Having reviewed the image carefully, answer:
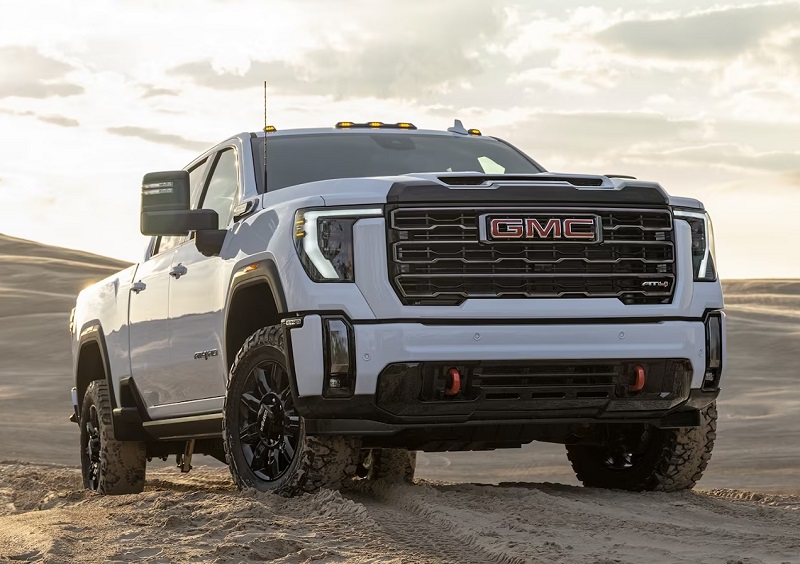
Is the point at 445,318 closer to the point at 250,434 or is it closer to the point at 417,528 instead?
the point at 417,528

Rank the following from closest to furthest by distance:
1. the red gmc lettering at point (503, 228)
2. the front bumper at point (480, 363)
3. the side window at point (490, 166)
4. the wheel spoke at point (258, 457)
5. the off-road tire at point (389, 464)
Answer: the front bumper at point (480, 363) → the red gmc lettering at point (503, 228) → the wheel spoke at point (258, 457) → the off-road tire at point (389, 464) → the side window at point (490, 166)

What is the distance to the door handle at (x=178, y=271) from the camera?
25.2 ft

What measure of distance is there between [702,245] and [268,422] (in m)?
2.25

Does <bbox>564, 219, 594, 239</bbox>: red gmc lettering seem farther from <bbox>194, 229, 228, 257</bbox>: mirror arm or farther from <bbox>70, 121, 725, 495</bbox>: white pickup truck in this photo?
<bbox>194, 229, 228, 257</bbox>: mirror arm

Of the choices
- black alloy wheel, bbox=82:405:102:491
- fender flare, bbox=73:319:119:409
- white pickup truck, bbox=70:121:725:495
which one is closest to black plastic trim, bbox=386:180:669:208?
white pickup truck, bbox=70:121:725:495

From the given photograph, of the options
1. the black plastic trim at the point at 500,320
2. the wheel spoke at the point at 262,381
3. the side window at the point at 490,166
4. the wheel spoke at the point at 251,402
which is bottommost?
the wheel spoke at the point at 251,402

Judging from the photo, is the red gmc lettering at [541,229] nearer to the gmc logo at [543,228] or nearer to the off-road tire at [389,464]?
the gmc logo at [543,228]

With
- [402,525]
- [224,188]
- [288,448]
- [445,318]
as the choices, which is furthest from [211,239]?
[402,525]

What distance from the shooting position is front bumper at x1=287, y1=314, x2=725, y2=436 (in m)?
6.01

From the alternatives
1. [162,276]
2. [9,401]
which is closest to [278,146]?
[162,276]

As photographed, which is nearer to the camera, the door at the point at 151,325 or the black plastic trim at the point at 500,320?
the black plastic trim at the point at 500,320

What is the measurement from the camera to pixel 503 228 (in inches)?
243

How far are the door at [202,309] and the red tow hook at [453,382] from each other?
1452mm

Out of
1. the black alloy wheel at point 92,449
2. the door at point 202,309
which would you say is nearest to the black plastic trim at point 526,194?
the door at point 202,309
